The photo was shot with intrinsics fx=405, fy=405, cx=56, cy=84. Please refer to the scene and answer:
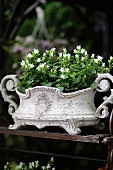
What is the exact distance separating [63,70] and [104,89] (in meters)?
0.18

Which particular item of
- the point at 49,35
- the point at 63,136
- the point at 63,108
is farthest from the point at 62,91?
the point at 49,35

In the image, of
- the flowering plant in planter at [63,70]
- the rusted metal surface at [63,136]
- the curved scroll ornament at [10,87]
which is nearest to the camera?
the rusted metal surface at [63,136]

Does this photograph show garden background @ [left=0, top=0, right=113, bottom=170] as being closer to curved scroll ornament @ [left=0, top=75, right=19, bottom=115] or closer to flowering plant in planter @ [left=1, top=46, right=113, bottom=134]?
curved scroll ornament @ [left=0, top=75, right=19, bottom=115]

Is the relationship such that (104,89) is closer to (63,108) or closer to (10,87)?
(63,108)

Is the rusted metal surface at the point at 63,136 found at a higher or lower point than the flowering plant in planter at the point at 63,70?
lower

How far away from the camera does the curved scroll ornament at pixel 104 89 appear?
1384mm

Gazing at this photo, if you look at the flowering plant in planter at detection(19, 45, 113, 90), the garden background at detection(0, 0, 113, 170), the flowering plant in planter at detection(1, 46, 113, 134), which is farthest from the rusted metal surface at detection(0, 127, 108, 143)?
the garden background at detection(0, 0, 113, 170)

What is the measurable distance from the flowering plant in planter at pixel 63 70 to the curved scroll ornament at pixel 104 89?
0.09 feet

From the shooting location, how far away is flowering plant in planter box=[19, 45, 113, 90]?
148cm

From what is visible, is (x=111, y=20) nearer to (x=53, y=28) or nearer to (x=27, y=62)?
(x=53, y=28)

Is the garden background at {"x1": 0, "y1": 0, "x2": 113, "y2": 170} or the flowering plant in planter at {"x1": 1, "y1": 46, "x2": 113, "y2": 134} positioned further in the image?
the garden background at {"x1": 0, "y1": 0, "x2": 113, "y2": 170}

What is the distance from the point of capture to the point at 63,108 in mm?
1447

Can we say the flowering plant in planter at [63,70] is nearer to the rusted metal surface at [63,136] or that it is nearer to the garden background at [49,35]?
the rusted metal surface at [63,136]

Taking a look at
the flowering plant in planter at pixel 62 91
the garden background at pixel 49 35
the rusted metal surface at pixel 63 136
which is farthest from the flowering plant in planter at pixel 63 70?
the garden background at pixel 49 35
